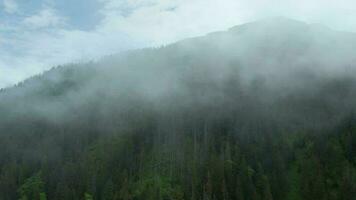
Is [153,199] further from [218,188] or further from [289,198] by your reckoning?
[289,198]

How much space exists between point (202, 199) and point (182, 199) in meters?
9.95

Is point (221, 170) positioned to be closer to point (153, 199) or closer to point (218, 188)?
point (218, 188)

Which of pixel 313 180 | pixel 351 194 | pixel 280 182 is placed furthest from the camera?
pixel 280 182

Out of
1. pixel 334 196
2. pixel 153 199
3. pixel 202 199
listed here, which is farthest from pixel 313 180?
pixel 153 199

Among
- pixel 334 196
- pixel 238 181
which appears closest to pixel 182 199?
pixel 238 181

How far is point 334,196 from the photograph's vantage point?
180m

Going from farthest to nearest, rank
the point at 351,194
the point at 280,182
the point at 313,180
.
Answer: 1. the point at 280,182
2. the point at 313,180
3. the point at 351,194

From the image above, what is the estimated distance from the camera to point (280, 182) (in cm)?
19988

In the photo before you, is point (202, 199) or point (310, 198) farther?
point (202, 199)

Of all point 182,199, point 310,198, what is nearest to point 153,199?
point 182,199

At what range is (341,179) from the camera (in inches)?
7731

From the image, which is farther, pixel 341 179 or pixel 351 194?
pixel 341 179

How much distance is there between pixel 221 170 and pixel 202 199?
1549 cm

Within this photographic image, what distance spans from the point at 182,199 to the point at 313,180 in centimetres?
5305
